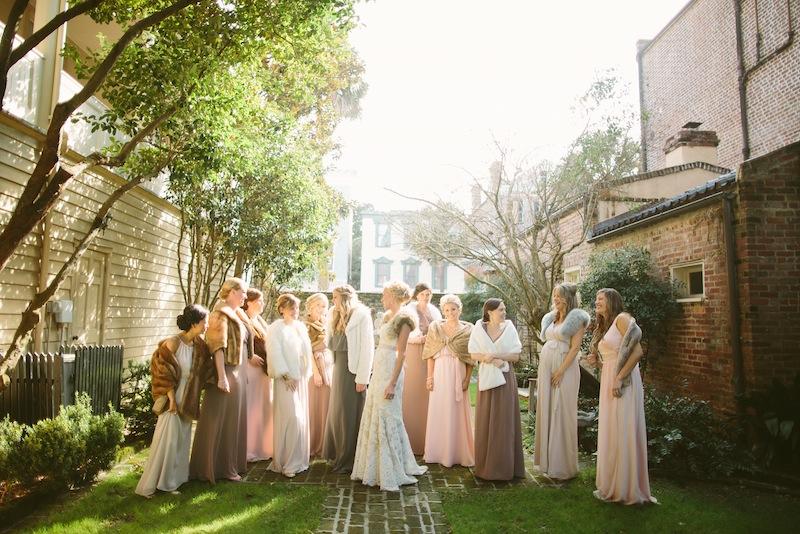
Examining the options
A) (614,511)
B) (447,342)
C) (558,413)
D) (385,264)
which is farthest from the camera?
(385,264)

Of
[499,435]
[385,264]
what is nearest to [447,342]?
[499,435]

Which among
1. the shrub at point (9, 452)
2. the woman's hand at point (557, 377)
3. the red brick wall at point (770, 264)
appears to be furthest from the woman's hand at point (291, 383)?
the red brick wall at point (770, 264)

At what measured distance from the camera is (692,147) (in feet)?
44.3

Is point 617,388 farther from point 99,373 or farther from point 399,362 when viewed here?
point 99,373

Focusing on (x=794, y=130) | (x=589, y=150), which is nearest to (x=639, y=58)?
(x=794, y=130)

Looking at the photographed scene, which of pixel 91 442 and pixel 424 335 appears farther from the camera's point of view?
pixel 424 335

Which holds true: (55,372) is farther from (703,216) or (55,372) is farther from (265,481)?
(703,216)

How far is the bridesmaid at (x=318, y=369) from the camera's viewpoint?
7.31 metres

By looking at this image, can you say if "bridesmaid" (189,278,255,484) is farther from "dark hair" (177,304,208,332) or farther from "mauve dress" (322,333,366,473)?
"mauve dress" (322,333,366,473)

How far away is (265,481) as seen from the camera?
6.05 metres

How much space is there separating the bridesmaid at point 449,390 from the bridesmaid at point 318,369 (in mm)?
1412

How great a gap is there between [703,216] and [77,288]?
32.4 ft

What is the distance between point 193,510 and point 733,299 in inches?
280

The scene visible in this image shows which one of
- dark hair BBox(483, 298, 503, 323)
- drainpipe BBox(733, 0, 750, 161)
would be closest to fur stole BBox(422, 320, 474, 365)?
dark hair BBox(483, 298, 503, 323)
